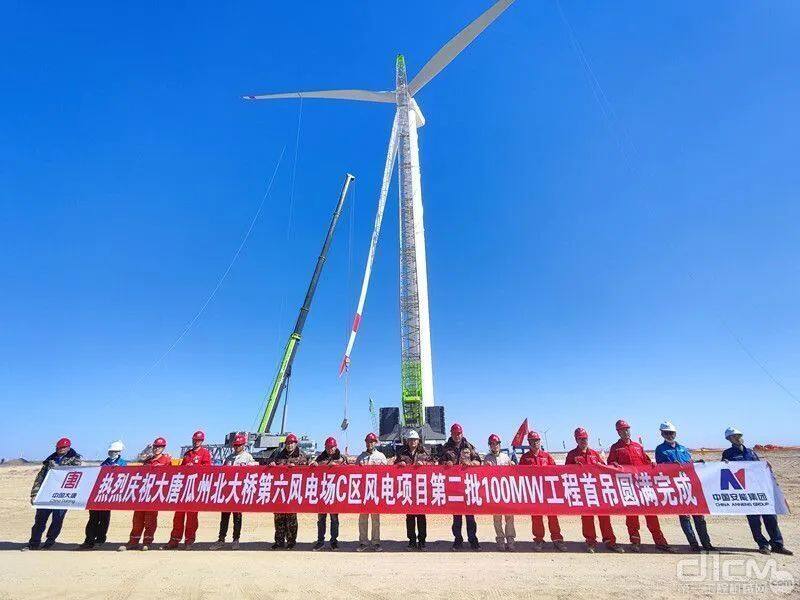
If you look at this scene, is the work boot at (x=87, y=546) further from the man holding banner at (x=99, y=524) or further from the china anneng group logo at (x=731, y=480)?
the china anneng group logo at (x=731, y=480)

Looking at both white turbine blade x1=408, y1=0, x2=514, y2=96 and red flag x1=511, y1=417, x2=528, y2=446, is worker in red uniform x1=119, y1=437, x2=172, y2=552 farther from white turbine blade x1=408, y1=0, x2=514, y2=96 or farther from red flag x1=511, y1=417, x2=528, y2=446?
white turbine blade x1=408, y1=0, x2=514, y2=96

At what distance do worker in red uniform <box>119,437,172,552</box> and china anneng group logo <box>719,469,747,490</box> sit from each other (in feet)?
34.0

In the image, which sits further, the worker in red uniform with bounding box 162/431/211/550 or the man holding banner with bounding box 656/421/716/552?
the worker in red uniform with bounding box 162/431/211/550

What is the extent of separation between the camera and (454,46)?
105 ft

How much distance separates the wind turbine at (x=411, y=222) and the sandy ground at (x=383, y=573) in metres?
22.1

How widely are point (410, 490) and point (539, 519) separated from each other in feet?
8.02

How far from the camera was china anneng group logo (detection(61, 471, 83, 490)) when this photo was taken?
840 cm

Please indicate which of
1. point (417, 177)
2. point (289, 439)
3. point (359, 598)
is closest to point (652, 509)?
point (359, 598)

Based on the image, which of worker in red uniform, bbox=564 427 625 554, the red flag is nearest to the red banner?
worker in red uniform, bbox=564 427 625 554

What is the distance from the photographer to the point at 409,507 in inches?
299

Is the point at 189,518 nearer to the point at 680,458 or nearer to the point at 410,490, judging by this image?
the point at 410,490

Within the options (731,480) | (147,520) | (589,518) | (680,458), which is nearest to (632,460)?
(680,458)

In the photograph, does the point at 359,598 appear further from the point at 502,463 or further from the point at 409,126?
the point at 409,126

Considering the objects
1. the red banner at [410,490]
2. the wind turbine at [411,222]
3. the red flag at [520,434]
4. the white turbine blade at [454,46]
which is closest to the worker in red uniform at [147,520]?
the red banner at [410,490]
